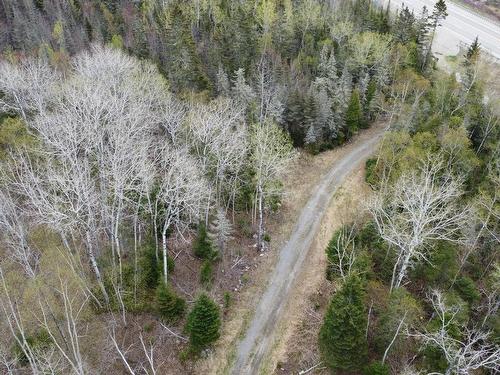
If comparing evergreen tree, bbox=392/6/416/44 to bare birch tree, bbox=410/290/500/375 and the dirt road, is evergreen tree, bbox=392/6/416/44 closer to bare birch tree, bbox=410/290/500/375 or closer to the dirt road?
the dirt road

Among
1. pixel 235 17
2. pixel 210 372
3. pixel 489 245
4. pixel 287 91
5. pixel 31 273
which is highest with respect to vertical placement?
pixel 235 17

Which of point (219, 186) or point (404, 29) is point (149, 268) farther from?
point (404, 29)

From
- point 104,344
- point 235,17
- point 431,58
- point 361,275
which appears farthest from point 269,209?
point 431,58

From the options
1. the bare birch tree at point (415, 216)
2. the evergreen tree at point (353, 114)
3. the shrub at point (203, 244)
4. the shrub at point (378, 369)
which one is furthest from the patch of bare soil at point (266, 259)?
the bare birch tree at point (415, 216)

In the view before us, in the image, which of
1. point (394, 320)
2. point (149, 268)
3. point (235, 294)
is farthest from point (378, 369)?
point (149, 268)

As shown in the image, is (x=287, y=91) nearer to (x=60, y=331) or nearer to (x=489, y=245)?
(x=489, y=245)

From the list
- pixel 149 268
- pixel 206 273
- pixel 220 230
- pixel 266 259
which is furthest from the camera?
pixel 266 259
